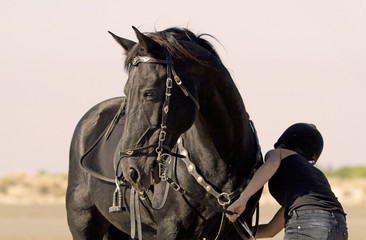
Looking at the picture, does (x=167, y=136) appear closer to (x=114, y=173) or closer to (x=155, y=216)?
(x=155, y=216)

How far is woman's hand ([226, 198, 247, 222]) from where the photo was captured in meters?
5.90

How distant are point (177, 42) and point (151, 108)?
24.8 inches

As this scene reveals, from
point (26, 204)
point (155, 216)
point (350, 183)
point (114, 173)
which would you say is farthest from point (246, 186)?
point (350, 183)

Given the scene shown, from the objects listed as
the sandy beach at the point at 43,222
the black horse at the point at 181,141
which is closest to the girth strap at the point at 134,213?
the black horse at the point at 181,141

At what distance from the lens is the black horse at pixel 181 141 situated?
550 centimetres

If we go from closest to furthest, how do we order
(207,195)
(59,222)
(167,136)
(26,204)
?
(167,136) < (207,195) < (59,222) < (26,204)

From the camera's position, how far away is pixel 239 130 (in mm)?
6211

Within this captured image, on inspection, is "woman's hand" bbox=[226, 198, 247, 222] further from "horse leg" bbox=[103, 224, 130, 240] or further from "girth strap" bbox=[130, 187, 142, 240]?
"horse leg" bbox=[103, 224, 130, 240]

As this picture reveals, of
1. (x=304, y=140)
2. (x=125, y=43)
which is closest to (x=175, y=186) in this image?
(x=304, y=140)

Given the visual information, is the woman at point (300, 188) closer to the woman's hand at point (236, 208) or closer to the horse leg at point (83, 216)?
the woman's hand at point (236, 208)

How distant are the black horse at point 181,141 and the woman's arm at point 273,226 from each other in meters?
0.31

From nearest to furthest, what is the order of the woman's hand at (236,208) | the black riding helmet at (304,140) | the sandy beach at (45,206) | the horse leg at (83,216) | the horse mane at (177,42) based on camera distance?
1. the horse mane at (177,42)
2. the woman's hand at (236,208)
3. the black riding helmet at (304,140)
4. the horse leg at (83,216)
5. the sandy beach at (45,206)

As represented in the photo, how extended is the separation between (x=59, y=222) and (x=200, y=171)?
42.7ft

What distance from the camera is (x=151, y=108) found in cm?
550
